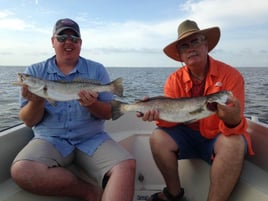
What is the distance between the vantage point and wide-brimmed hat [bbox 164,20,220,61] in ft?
11.8

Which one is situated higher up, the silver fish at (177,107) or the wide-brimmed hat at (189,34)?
the wide-brimmed hat at (189,34)

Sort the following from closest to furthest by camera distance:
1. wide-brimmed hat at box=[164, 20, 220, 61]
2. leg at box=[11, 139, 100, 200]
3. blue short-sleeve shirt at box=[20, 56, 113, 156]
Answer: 1. leg at box=[11, 139, 100, 200]
2. blue short-sleeve shirt at box=[20, 56, 113, 156]
3. wide-brimmed hat at box=[164, 20, 220, 61]

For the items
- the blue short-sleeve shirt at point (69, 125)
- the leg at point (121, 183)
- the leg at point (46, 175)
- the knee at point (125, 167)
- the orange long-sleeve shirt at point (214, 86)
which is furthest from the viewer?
the blue short-sleeve shirt at point (69, 125)

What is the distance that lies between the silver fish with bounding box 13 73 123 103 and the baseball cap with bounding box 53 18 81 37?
2.03 ft

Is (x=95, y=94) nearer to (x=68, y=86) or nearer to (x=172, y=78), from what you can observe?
(x=68, y=86)

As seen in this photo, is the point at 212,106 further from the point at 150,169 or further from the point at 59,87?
the point at 150,169

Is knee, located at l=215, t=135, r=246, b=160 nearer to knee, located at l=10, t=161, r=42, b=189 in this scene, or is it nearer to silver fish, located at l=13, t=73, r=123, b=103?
silver fish, located at l=13, t=73, r=123, b=103

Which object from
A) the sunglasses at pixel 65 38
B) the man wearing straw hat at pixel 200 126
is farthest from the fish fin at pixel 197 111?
the sunglasses at pixel 65 38

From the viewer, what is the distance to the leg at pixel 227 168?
2.94m

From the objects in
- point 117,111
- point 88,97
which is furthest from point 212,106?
point 88,97

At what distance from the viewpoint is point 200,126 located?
358 cm

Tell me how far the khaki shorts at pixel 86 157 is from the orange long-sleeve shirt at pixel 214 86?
686 millimetres

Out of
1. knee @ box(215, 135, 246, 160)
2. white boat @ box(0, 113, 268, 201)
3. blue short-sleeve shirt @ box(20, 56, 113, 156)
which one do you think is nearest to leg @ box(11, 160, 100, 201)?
white boat @ box(0, 113, 268, 201)

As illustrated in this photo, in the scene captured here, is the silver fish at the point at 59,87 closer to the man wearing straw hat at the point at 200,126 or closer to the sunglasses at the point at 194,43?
the man wearing straw hat at the point at 200,126
